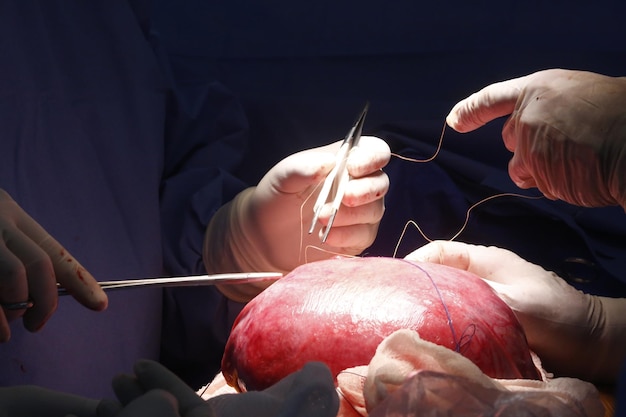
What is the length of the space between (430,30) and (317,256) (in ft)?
3.47

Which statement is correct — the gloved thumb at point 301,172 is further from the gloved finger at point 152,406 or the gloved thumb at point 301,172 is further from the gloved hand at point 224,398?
the gloved finger at point 152,406

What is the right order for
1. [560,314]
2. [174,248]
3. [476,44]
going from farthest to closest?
1. [476,44]
2. [174,248]
3. [560,314]

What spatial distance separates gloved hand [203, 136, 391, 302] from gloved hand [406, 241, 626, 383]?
390mm

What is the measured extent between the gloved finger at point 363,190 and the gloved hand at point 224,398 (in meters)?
0.80

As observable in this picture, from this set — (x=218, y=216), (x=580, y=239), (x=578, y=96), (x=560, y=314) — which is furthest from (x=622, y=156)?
(x=218, y=216)

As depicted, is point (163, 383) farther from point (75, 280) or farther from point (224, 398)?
point (75, 280)

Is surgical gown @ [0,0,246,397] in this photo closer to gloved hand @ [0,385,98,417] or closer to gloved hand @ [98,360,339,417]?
gloved hand @ [0,385,98,417]

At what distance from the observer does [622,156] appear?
3.84ft

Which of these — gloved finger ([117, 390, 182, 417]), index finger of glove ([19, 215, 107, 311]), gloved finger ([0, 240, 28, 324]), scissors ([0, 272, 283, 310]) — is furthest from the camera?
scissors ([0, 272, 283, 310])

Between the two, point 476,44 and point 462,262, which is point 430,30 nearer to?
point 476,44

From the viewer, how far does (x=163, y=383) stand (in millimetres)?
781

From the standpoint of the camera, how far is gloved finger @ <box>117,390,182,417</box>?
0.70m

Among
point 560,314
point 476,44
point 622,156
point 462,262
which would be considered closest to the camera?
point 622,156

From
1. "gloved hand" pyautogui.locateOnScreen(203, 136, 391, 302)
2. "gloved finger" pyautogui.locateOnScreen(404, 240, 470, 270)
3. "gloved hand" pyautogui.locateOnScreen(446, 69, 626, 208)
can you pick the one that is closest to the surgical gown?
"gloved hand" pyautogui.locateOnScreen(203, 136, 391, 302)
